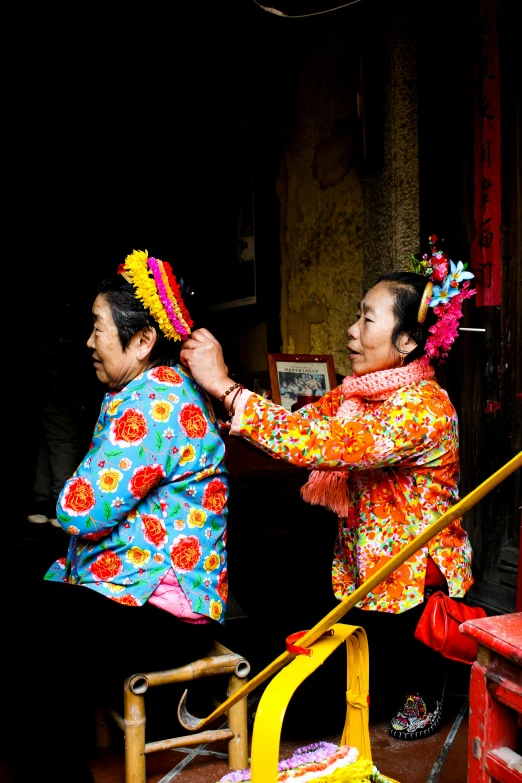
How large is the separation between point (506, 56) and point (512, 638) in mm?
2777

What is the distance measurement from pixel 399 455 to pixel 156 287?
3.02 ft

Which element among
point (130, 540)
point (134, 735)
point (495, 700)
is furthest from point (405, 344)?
point (134, 735)

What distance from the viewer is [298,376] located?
12.5 feet

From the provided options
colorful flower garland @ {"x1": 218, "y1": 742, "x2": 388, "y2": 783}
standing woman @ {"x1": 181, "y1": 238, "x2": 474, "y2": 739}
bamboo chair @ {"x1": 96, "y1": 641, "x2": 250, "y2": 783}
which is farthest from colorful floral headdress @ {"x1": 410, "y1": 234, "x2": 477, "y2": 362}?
colorful flower garland @ {"x1": 218, "y1": 742, "x2": 388, "y2": 783}

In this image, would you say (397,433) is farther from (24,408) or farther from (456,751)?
(24,408)

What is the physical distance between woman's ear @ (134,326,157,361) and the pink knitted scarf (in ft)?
2.26

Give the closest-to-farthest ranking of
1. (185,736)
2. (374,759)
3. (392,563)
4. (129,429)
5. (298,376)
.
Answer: (392,563), (129,429), (185,736), (374,759), (298,376)

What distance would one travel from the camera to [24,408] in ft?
26.7

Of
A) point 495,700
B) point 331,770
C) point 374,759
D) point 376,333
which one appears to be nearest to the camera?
point 495,700

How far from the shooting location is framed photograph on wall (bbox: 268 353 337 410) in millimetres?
3783

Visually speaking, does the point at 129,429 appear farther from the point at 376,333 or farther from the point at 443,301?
A: the point at 443,301

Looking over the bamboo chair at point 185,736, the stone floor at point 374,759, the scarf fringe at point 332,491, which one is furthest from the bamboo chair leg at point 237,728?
the scarf fringe at point 332,491

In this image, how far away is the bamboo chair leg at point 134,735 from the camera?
1.95m

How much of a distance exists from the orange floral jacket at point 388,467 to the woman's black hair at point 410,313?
0.16 metres
